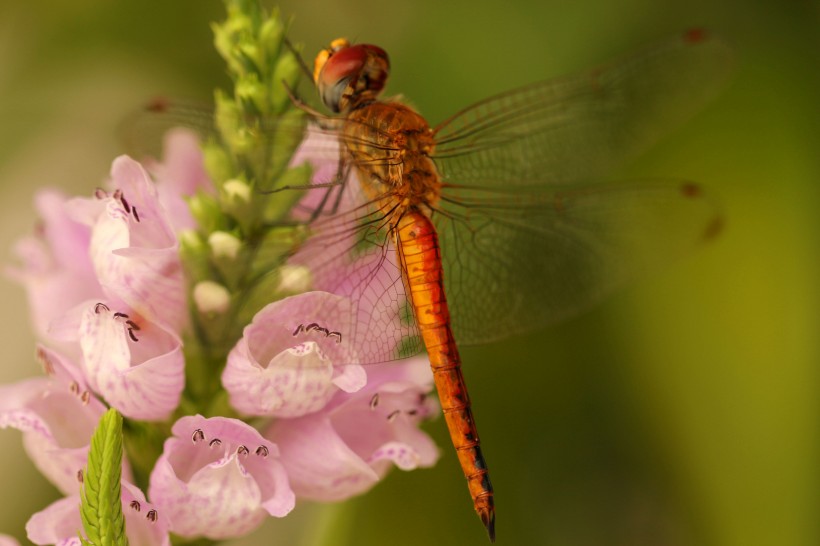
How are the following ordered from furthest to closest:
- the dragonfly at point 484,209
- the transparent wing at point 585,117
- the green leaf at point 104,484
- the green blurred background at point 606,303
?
the green blurred background at point 606,303 < the transparent wing at point 585,117 < the dragonfly at point 484,209 < the green leaf at point 104,484

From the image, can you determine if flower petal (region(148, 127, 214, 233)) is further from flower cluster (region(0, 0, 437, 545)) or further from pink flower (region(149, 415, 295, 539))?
pink flower (region(149, 415, 295, 539))

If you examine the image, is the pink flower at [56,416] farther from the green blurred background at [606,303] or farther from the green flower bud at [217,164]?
the green blurred background at [606,303]

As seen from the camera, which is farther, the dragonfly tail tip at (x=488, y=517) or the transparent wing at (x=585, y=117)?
the transparent wing at (x=585, y=117)

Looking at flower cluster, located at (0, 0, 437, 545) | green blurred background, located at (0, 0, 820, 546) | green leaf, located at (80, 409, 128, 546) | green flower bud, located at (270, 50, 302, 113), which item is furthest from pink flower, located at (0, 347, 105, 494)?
green blurred background, located at (0, 0, 820, 546)

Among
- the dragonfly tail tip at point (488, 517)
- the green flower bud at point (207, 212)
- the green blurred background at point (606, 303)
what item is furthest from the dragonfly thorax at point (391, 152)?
the green blurred background at point (606, 303)

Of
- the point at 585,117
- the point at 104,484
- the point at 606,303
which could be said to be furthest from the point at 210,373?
the point at 606,303

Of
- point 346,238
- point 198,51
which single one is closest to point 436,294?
point 346,238

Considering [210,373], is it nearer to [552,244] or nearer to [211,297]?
[211,297]

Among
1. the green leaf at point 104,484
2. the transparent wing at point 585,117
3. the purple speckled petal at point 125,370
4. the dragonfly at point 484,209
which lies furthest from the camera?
the transparent wing at point 585,117
